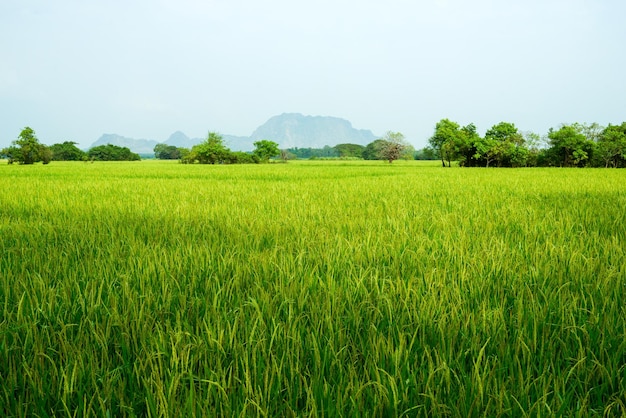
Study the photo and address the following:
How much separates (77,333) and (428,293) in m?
1.48

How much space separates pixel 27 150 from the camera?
50312 millimetres

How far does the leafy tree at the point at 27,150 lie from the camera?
5031 cm

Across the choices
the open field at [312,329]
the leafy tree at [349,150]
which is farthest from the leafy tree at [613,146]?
the leafy tree at [349,150]

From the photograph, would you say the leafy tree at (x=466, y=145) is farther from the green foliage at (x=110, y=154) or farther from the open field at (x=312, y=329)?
the green foliage at (x=110, y=154)

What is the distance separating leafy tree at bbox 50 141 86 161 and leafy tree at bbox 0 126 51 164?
86.7 ft

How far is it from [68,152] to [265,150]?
122 feet

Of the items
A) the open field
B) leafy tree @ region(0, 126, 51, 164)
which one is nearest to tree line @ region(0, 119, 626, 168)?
leafy tree @ region(0, 126, 51, 164)

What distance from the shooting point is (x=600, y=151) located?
137 ft

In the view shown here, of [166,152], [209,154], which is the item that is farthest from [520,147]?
[166,152]

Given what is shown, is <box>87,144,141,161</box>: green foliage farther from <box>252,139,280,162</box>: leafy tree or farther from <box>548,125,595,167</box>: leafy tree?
<box>548,125,595,167</box>: leafy tree

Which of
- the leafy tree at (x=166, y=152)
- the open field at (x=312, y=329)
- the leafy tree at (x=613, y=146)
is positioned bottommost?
the open field at (x=312, y=329)

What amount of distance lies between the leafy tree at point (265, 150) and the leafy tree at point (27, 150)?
118 feet

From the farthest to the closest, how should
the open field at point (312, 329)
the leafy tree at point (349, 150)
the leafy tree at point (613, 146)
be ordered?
the leafy tree at point (349, 150)
the leafy tree at point (613, 146)
the open field at point (312, 329)

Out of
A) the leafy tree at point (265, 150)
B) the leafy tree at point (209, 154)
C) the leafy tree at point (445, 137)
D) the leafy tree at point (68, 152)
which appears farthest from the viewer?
the leafy tree at point (265, 150)
